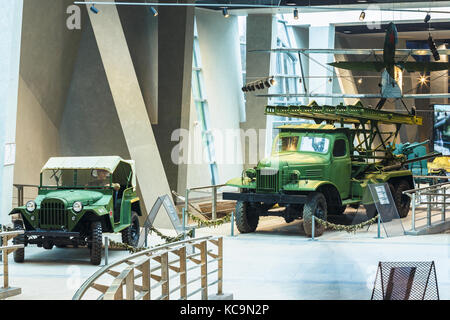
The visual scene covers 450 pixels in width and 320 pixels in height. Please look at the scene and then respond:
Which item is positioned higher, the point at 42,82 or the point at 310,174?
the point at 42,82

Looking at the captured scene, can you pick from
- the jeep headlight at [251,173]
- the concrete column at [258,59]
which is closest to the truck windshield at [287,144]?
the jeep headlight at [251,173]

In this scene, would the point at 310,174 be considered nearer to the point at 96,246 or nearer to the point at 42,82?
the point at 96,246

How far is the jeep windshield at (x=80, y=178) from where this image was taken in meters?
11.5

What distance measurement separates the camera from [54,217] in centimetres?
1041

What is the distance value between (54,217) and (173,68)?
863cm

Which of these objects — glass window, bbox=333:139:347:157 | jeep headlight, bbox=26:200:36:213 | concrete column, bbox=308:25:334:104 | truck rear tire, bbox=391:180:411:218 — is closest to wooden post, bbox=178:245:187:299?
jeep headlight, bbox=26:200:36:213

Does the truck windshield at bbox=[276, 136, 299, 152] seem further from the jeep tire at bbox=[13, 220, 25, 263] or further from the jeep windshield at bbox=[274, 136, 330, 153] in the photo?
the jeep tire at bbox=[13, 220, 25, 263]

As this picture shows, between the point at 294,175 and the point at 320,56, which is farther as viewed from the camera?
the point at 320,56

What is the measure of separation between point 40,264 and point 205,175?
13.3 meters

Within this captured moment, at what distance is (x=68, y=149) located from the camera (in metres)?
15.5

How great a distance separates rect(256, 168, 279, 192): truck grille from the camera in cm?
1338

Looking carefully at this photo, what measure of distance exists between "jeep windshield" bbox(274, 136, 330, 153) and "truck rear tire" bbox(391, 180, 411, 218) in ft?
8.48

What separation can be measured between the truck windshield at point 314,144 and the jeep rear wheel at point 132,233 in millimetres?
3933

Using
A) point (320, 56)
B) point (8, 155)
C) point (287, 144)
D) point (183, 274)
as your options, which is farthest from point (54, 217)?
point (320, 56)
